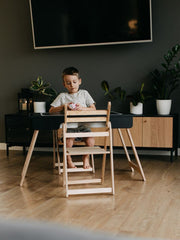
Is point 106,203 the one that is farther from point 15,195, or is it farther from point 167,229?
point 15,195

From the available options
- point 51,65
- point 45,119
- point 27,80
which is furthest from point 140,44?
point 45,119

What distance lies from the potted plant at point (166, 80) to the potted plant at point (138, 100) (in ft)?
0.51

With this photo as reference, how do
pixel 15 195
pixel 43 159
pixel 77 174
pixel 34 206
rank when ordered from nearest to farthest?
pixel 34 206, pixel 15 195, pixel 77 174, pixel 43 159

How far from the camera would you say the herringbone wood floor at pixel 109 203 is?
1.94 meters

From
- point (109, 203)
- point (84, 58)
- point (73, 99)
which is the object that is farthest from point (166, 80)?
point (109, 203)

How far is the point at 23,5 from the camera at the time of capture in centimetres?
471

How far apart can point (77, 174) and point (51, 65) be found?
6.60 ft

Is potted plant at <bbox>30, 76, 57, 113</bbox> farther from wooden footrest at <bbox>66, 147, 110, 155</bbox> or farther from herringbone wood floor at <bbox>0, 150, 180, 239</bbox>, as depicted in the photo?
wooden footrest at <bbox>66, 147, 110, 155</bbox>

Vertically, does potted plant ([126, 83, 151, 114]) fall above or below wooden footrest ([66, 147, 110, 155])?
above

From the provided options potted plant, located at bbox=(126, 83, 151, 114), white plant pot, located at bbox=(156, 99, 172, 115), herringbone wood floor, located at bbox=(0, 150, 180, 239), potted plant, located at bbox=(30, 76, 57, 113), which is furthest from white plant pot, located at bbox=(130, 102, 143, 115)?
potted plant, located at bbox=(30, 76, 57, 113)

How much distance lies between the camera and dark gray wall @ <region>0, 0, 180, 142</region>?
418cm

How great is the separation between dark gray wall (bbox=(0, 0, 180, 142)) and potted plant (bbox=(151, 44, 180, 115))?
0.40 ft

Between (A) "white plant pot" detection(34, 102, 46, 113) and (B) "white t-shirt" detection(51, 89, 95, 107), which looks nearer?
(B) "white t-shirt" detection(51, 89, 95, 107)

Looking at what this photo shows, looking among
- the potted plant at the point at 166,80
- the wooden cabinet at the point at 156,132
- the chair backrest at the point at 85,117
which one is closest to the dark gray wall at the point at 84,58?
the potted plant at the point at 166,80
